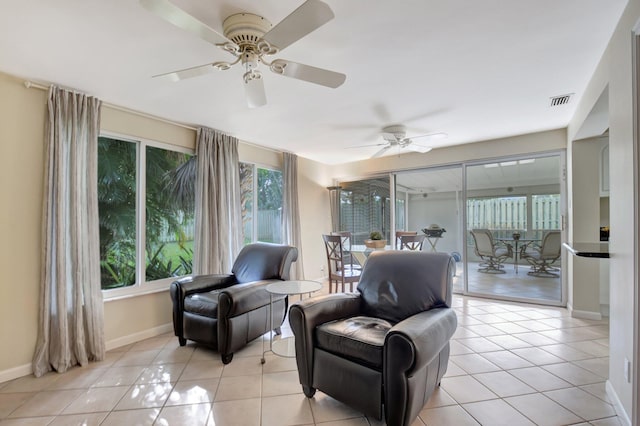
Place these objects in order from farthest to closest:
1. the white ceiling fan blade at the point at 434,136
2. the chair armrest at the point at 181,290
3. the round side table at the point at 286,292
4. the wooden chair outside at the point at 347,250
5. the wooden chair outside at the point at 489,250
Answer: the wooden chair outside at the point at 489,250
the wooden chair outside at the point at 347,250
the white ceiling fan blade at the point at 434,136
the chair armrest at the point at 181,290
the round side table at the point at 286,292

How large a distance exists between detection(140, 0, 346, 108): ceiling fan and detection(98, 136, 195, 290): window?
1.74m

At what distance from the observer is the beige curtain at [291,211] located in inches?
201

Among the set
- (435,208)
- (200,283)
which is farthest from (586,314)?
(200,283)

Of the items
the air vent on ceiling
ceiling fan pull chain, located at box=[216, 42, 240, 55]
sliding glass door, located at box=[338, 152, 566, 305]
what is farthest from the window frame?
the air vent on ceiling

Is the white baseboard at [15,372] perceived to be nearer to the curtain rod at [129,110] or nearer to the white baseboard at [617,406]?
the curtain rod at [129,110]

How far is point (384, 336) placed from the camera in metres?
1.83

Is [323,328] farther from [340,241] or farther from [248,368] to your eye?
[340,241]

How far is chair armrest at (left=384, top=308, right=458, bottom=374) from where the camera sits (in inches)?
60.5

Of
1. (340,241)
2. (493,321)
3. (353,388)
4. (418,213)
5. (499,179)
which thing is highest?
(499,179)

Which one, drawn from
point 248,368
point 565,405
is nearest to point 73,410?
point 248,368

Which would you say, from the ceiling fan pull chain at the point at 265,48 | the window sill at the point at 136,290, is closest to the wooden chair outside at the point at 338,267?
the window sill at the point at 136,290

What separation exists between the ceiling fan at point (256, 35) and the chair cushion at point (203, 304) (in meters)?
1.87

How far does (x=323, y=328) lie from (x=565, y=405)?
5.58 ft

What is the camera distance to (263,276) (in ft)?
10.8
